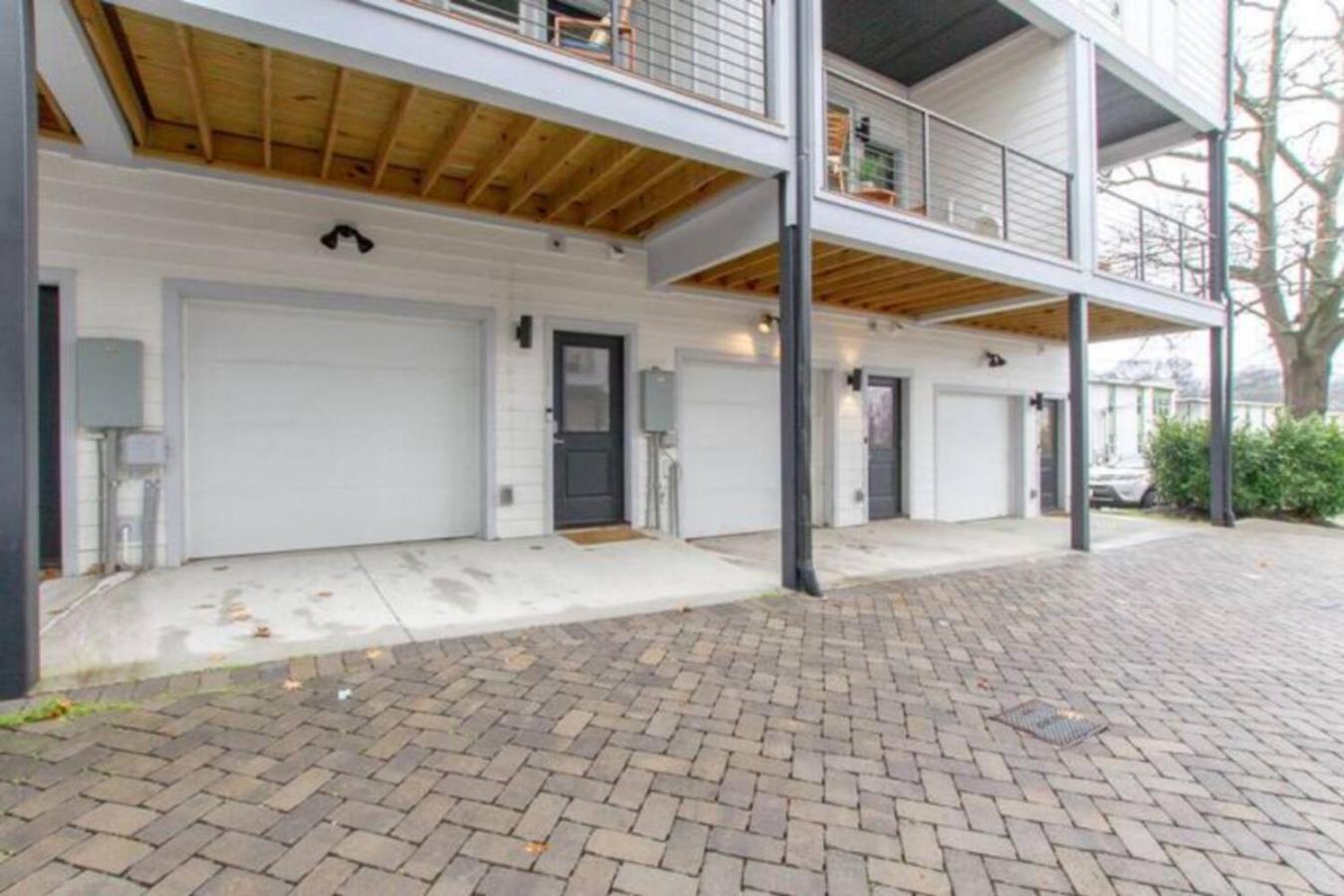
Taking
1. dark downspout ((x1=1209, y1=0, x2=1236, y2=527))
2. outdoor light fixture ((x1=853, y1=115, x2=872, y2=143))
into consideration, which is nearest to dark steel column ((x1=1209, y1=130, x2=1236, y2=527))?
dark downspout ((x1=1209, y1=0, x2=1236, y2=527))

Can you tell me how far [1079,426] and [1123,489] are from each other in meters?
7.32

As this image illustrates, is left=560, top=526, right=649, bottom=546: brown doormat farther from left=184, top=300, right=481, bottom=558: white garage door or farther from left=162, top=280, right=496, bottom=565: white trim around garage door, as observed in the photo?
left=162, top=280, right=496, bottom=565: white trim around garage door

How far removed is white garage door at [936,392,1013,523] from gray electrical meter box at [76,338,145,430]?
8.89 m

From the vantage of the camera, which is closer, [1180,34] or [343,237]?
→ [343,237]

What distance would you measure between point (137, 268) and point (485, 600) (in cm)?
350

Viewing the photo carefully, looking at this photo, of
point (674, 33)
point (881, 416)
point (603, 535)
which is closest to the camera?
point (603, 535)

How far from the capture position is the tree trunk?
1333cm

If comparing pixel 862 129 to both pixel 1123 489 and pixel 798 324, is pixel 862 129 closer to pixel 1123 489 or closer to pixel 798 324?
pixel 798 324

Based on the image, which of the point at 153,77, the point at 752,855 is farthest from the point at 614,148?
the point at 752,855

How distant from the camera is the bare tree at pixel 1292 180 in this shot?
12.8 metres

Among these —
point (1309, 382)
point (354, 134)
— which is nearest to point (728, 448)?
point (354, 134)

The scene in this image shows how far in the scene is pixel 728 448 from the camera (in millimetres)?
7523

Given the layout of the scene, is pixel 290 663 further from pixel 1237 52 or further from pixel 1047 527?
pixel 1237 52

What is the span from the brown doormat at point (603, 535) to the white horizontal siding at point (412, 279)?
0.23 m
